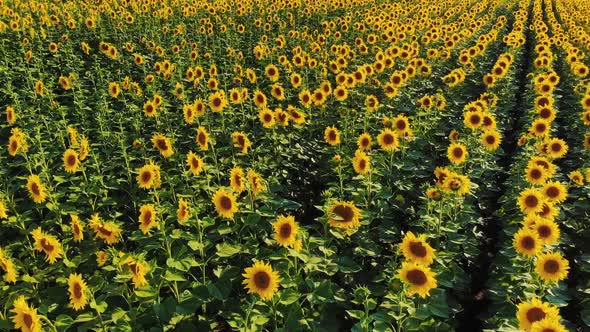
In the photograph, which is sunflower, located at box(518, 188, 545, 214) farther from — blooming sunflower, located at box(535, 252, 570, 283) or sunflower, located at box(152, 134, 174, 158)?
sunflower, located at box(152, 134, 174, 158)

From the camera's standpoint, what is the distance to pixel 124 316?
156 inches

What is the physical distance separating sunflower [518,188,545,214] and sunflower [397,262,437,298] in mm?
1916

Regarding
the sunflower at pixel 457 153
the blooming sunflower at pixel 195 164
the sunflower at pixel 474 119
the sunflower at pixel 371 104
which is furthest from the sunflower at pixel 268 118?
the sunflower at pixel 474 119

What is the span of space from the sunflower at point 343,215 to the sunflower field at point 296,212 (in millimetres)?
14

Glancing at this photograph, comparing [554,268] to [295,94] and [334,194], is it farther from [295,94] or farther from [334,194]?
[295,94]

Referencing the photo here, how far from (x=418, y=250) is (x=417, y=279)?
Answer: 350 millimetres

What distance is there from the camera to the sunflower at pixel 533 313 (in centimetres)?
351

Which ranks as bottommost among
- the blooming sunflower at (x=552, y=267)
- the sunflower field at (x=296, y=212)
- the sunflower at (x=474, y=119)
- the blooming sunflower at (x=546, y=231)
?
the sunflower field at (x=296, y=212)

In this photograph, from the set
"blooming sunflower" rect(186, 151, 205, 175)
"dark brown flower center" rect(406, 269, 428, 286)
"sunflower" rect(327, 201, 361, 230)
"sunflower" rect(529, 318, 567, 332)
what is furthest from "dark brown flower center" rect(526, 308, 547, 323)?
"blooming sunflower" rect(186, 151, 205, 175)

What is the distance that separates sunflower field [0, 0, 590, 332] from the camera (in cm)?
407

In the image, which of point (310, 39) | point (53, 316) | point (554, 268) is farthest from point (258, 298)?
point (310, 39)

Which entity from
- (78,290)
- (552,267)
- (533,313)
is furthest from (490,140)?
Answer: (78,290)

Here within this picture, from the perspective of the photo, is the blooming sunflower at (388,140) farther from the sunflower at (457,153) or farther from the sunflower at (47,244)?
the sunflower at (47,244)

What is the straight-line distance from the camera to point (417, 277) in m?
3.80
